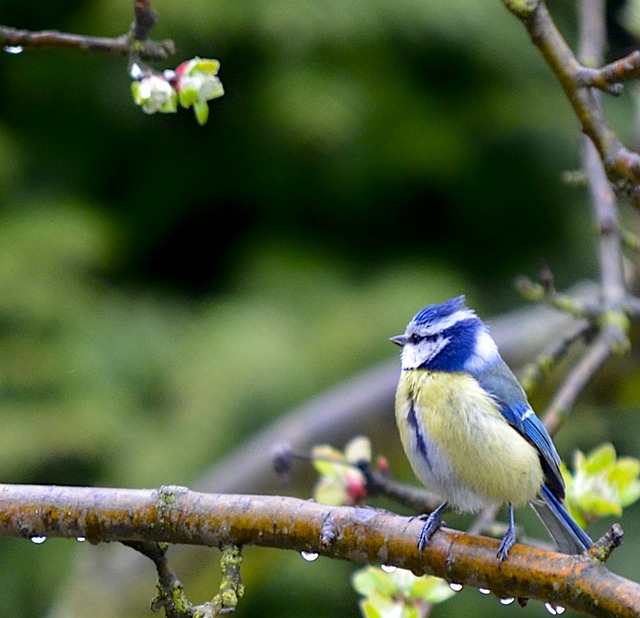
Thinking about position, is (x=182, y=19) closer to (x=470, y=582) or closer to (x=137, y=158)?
(x=137, y=158)

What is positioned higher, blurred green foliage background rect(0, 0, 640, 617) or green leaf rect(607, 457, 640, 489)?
green leaf rect(607, 457, 640, 489)

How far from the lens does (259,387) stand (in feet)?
12.3

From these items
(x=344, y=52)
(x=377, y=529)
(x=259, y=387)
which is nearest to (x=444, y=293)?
(x=259, y=387)

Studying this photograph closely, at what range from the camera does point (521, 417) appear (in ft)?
5.76

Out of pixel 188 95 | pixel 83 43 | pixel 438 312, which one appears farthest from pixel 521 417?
pixel 83 43

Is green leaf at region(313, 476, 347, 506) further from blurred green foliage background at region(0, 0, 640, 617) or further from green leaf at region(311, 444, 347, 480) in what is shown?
blurred green foliage background at region(0, 0, 640, 617)

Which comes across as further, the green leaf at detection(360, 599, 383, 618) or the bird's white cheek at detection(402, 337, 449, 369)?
the bird's white cheek at detection(402, 337, 449, 369)

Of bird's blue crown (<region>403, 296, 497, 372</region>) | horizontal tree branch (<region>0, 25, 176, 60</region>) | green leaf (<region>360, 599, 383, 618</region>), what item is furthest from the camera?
bird's blue crown (<region>403, 296, 497, 372</region>)

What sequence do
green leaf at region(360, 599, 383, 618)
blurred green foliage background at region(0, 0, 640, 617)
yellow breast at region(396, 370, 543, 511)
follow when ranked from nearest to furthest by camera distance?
green leaf at region(360, 599, 383, 618), yellow breast at region(396, 370, 543, 511), blurred green foliage background at region(0, 0, 640, 617)

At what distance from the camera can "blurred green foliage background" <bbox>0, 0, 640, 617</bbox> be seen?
12.2ft

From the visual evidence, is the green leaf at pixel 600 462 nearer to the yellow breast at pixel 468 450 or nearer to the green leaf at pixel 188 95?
the yellow breast at pixel 468 450

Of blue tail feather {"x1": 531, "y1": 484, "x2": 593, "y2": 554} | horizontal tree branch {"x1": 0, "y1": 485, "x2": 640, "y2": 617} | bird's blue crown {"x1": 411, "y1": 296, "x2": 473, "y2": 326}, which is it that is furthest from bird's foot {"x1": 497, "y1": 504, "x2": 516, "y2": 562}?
bird's blue crown {"x1": 411, "y1": 296, "x2": 473, "y2": 326}

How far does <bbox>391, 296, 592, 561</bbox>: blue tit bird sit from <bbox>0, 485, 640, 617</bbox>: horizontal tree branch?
23cm

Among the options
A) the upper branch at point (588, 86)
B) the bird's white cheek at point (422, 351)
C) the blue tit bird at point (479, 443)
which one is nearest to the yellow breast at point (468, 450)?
the blue tit bird at point (479, 443)
